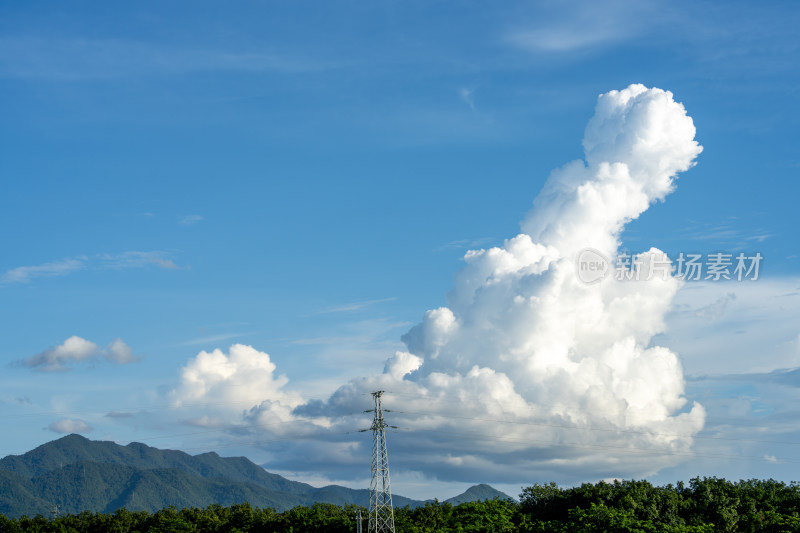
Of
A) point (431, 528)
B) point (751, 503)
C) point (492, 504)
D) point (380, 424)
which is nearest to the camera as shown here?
point (380, 424)

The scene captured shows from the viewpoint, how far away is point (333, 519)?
9094 centimetres

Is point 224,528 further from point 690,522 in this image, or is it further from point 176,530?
point 690,522

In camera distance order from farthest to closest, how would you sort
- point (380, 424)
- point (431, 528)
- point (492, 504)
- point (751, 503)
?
point (492, 504) < point (431, 528) < point (751, 503) < point (380, 424)

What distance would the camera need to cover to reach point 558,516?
88750mm

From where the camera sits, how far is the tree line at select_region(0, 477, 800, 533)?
74.2m

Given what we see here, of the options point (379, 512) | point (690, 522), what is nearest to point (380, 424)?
point (379, 512)

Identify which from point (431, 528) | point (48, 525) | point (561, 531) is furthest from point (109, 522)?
point (561, 531)

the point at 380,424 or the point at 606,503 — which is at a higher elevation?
the point at 380,424

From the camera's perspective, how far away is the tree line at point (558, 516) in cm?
7425

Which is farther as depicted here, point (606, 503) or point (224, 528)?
point (224, 528)

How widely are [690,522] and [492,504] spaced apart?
74.2ft

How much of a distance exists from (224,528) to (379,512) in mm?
28715

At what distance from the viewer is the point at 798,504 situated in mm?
81188

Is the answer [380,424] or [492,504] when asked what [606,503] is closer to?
[492,504]
